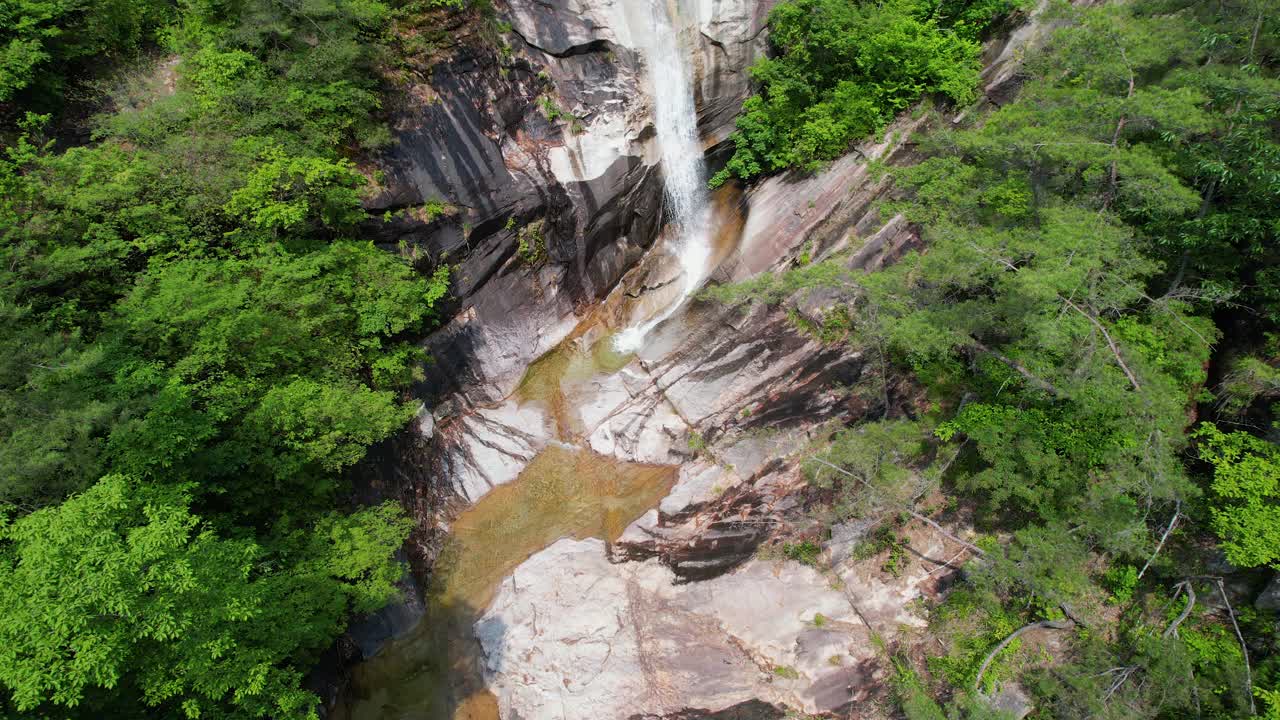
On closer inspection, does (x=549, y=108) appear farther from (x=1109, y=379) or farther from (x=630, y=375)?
(x=1109, y=379)

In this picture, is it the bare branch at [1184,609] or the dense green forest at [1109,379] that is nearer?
the dense green forest at [1109,379]

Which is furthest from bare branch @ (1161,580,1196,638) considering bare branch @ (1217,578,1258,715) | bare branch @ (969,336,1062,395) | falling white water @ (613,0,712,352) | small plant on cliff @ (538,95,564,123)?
small plant on cliff @ (538,95,564,123)

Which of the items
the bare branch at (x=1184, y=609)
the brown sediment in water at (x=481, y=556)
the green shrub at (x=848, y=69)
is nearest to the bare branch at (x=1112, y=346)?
the bare branch at (x=1184, y=609)

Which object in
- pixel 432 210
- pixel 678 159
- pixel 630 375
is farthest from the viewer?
pixel 678 159

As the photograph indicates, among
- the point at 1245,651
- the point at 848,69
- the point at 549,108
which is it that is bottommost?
the point at 1245,651

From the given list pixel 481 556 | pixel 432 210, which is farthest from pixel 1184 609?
pixel 432 210

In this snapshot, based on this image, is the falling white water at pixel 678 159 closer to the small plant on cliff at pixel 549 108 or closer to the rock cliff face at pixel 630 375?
the rock cliff face at pixel 630 375
